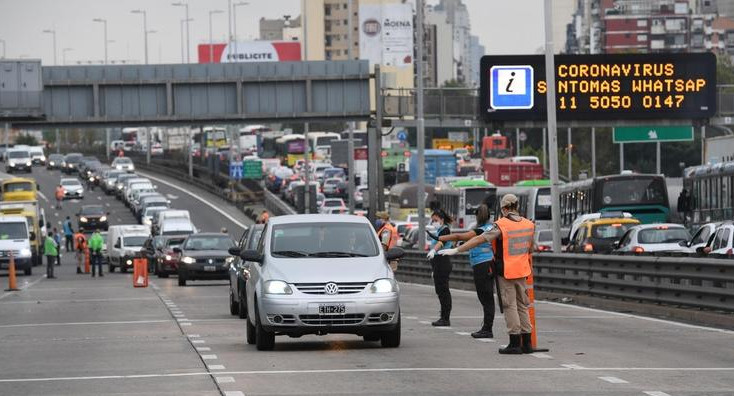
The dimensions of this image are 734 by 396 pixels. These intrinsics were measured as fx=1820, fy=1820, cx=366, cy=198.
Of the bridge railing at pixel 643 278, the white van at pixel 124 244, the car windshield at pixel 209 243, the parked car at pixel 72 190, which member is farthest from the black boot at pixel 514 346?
the parked car at pixel 72 190

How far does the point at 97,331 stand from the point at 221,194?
96459mm

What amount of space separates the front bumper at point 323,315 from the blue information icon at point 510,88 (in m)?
39.2

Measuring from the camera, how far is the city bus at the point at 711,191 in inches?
2031

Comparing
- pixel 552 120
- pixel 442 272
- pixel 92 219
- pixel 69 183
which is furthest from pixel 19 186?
pixel 442 272

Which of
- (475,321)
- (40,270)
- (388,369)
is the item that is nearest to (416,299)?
(475,321)

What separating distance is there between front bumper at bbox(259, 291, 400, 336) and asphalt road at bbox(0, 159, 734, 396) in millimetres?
298

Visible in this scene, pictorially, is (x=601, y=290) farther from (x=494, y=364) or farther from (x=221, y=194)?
(x=221, y=194)

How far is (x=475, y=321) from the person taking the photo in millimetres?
26375

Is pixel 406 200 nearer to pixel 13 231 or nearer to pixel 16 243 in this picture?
pixel 13 231

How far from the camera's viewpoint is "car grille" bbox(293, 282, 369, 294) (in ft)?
64.3

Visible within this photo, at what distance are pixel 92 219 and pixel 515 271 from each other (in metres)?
79.0

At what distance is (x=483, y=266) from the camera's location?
22812 mm

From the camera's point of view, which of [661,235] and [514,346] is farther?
[661,235]

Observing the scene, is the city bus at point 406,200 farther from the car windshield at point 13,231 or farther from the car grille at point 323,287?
the car grille at point 323,287
